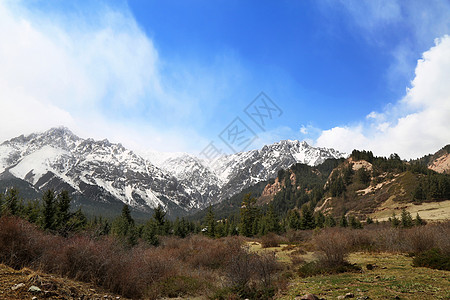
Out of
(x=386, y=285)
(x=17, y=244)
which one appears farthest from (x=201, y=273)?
(x=386, y=285)

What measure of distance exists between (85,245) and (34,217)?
105 ft

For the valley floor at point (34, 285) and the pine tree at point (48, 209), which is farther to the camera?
the pine tree at point (48, 209)

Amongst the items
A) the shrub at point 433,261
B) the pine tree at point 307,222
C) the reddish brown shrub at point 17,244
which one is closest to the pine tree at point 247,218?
the pine tree at point 307,222

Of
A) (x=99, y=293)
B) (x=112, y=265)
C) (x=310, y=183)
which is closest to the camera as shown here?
(x=99, y=293)

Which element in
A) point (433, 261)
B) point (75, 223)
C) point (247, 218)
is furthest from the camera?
point (247, 218)

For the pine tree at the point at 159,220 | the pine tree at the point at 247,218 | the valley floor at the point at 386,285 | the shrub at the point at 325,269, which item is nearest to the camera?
the valley floor at the point at 386,285

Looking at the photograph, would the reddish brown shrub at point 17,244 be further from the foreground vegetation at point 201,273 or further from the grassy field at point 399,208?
the grassy field at point 399,208

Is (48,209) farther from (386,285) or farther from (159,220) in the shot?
(386,285)

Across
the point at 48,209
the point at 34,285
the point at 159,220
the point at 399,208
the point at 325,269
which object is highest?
the point at 48,209

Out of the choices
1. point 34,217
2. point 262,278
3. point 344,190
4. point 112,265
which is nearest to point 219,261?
point 262,278

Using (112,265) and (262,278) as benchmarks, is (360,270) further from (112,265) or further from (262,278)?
(112,265)

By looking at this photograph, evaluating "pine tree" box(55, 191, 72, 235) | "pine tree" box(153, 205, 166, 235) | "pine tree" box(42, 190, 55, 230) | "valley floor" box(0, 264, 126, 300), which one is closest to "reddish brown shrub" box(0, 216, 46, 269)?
"valley floor" box(0, 264, 126, 300)

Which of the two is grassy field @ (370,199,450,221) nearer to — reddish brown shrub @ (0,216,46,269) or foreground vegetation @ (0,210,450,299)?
foreground vegetation @ (0,210,450,299)

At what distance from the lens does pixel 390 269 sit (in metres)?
12.0
